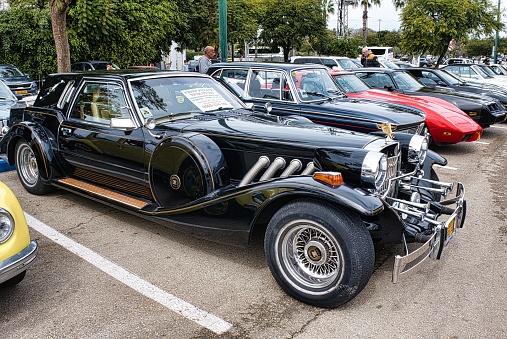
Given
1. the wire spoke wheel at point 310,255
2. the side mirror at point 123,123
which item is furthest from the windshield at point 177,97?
the wire spoke wheel at point 310,255

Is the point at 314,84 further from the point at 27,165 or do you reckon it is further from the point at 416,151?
the point at 27,165

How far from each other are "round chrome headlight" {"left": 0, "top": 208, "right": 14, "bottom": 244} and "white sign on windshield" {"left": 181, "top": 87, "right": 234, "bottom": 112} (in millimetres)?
2318

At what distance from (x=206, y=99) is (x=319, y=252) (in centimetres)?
244

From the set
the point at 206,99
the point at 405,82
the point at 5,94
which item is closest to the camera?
the point at 206,99

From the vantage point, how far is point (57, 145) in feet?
17.8

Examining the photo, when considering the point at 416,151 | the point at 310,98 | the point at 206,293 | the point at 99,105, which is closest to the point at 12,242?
the point at 206,293

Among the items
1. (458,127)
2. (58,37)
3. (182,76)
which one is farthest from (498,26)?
(182,76)

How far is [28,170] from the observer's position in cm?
599

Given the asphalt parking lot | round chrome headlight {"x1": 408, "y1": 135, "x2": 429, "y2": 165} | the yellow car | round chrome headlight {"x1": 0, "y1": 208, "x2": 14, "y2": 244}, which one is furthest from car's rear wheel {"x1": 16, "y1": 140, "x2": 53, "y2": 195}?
round chrome headlight {"x1": 408, "y1": 135, "x2": 429, "y2": 165}

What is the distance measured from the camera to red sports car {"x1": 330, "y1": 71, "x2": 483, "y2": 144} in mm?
8469

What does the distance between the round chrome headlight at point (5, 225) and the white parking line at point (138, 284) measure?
3.20 ft

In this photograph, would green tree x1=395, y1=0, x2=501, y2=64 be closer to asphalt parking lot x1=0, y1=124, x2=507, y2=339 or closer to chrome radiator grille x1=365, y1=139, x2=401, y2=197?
asphalt parking lot x1=0, y1=124, x2=507, y2=339

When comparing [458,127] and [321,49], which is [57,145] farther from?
[321,49]

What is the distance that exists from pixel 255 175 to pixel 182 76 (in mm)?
1850
